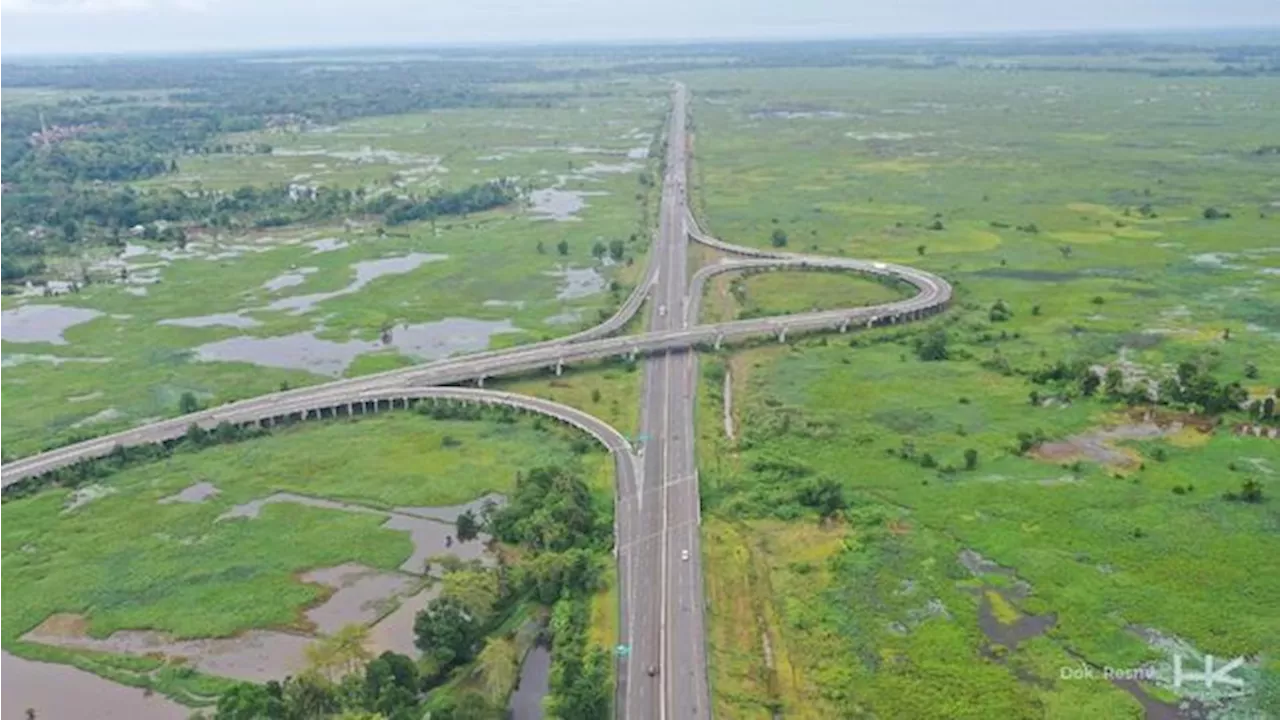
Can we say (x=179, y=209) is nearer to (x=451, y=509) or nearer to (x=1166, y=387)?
(x=451, y=509)

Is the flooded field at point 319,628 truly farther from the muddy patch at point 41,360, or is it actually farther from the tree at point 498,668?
the muddy patch at point 41,360

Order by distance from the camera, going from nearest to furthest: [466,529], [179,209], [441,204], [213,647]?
[213,647], [466,529], [179,209], [441,204]

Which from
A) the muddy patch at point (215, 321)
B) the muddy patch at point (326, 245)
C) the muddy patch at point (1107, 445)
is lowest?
the muddy patch at point (215, 321)

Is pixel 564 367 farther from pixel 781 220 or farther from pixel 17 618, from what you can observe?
pixel 781 220

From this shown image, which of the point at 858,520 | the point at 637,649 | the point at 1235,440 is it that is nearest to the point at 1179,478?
the point at 1235,440

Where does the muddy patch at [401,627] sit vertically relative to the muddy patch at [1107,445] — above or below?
below

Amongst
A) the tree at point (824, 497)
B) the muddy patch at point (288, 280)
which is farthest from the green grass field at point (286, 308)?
the tree at point (824, 497)

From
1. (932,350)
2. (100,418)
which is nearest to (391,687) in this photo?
(100,418)
